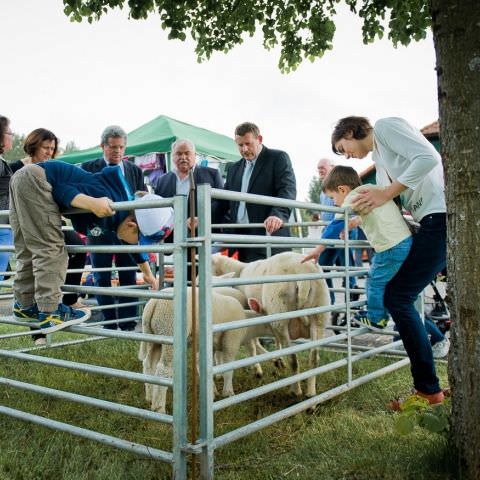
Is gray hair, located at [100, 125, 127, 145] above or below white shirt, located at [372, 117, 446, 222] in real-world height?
above

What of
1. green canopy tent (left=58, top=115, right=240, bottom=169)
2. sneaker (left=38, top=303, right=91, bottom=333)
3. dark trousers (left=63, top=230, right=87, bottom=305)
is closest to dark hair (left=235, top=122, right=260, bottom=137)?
dark trousers (left=63, top=230, right=87, bottom=305)

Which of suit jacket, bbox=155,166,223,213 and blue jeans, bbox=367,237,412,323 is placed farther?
suit jacket, bbox=155,166,223,213

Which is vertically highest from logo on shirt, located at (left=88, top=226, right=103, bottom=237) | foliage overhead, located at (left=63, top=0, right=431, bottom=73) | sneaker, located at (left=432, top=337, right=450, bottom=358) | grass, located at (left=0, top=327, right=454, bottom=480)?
foliage overhead, located at (left=63, top=0, right=431, bottom=73)

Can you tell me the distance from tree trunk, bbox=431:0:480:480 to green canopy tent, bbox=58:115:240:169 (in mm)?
7390

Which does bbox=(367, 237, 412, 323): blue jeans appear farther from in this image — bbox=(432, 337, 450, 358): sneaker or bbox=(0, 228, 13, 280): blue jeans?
bbox=(0, 228, 13, 280): blue jeans

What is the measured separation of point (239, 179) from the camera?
5.77 meters

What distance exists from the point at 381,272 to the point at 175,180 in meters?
2.95

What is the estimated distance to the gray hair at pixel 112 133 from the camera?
226 inches

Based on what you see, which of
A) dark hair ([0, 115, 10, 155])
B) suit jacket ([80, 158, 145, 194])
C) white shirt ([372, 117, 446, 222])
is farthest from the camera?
suit jacket ([80, 158, 145, 194])

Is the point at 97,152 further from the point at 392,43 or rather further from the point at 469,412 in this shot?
the point at 469,412

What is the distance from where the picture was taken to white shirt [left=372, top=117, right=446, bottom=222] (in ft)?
10.4

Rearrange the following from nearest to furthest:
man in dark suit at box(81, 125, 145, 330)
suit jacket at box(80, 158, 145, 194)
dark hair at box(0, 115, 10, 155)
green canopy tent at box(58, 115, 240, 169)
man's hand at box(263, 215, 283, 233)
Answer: man's hand at box(263, 215, 283, 233) → dark hair at box(0, 115, 10, 155) → man in dark suit at box(81, 125, 145, 330) → suit jacket at box(80, 158, 145, 194) → green canopy tent at box(58, 115, 240, 169)

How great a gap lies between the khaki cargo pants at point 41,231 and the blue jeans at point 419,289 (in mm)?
2028

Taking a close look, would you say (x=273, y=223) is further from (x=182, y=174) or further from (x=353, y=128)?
(x=182, y=174)
